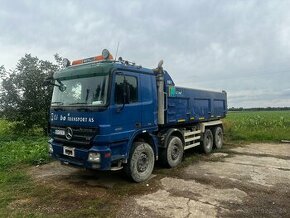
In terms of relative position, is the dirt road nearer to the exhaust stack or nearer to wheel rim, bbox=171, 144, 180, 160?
wheel rim, bbox=171, 144, 180, 160

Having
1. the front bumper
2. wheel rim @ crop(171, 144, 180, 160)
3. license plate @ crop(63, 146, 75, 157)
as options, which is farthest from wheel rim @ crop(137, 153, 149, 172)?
license plate @ crop(63, 146, 75, 157)

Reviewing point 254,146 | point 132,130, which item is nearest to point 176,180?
point 132,130

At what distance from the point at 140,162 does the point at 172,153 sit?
1.72 meters

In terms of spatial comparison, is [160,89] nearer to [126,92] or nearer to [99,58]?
[126,92]

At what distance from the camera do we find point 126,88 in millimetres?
6477

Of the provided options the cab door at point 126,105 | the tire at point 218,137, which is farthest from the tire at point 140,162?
the tire at point 218,137

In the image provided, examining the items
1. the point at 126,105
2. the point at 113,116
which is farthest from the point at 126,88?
the point at 113,116

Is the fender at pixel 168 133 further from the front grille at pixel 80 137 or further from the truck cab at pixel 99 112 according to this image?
the front grille at pixel 80 137

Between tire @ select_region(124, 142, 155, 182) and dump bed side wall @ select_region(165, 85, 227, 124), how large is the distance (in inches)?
50.0

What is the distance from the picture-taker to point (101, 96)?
612cm

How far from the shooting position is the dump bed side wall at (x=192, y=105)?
8.31 m

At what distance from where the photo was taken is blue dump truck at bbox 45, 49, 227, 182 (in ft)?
20.1

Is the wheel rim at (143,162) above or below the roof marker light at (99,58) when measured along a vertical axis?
below

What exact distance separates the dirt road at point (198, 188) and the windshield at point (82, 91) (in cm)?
201
